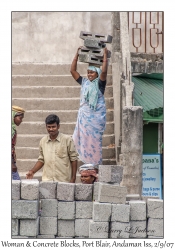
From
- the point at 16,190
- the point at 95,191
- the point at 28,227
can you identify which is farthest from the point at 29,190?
the point at 95,191

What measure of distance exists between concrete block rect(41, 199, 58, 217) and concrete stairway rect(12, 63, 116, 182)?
241cm

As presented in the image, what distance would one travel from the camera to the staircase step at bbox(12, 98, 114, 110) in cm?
1270

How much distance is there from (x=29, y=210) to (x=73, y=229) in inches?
25.6

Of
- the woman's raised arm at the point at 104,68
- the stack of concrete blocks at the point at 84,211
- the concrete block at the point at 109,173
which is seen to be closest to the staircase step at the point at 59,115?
the woman's raised arm at the point at 104,68

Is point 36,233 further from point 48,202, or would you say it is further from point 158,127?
point 158,127

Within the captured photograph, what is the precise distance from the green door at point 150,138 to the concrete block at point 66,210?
4696 millimetres

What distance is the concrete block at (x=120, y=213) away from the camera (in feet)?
28.0

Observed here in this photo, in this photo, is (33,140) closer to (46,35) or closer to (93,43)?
(93,43)

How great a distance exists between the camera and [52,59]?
50.2 ft

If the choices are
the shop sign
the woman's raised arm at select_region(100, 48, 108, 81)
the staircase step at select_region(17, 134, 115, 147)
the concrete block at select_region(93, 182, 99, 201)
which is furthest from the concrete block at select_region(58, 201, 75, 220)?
the shop sign

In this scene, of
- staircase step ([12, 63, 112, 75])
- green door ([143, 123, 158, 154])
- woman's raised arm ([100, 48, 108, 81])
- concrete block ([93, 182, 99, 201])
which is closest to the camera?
concrete block ([93, 182, 99, 201])

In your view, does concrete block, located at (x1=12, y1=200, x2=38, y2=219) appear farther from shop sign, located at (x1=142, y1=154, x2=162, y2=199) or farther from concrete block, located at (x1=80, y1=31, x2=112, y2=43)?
shop sign, located at (x1=142, y1=154, x2=162, y2=199)

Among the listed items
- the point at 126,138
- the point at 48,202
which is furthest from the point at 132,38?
the point at 48,202

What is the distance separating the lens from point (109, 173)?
8.53m
